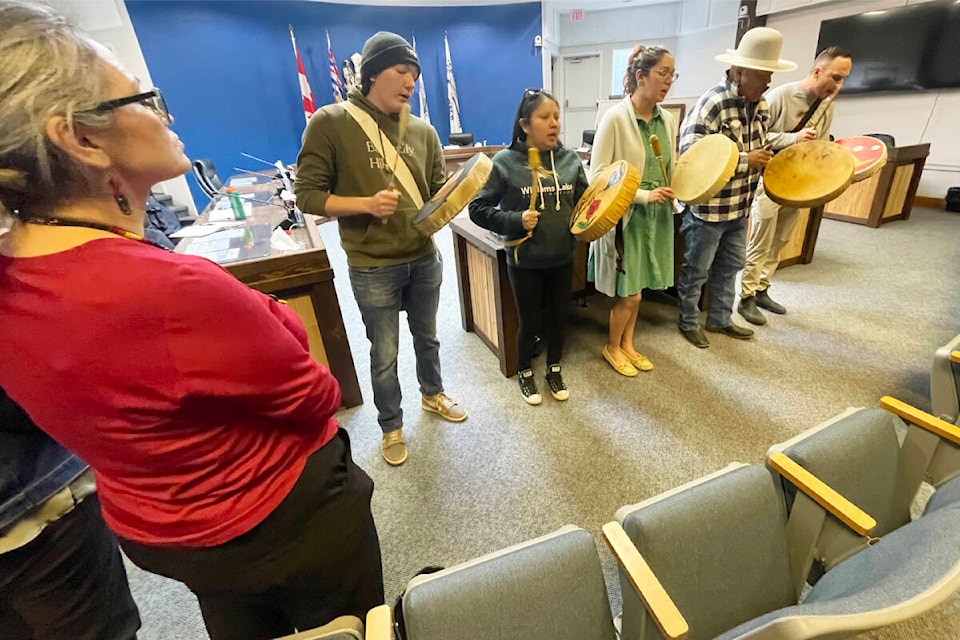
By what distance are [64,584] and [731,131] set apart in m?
2.73

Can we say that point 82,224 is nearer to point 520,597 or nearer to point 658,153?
point 520,597

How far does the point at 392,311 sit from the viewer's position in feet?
5.53

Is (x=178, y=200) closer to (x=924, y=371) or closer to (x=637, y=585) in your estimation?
(x=637, y=585)

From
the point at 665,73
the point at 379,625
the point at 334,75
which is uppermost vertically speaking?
the point at 334,75

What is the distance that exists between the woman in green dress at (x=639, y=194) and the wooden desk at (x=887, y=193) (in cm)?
360

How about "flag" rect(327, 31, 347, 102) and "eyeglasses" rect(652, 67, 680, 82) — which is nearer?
"eyeglasses" rect(652, 67, 680, 82)

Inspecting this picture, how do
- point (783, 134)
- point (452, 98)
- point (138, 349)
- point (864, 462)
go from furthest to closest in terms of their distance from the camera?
point (452, 98)
point (783, 134)
point (864, 462)
point (138, 349)

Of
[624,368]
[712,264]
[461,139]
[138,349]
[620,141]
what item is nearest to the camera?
[138,349]

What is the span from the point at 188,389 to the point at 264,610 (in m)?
0.53

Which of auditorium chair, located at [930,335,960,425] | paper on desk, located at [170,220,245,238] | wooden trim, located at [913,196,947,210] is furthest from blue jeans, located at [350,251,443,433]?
wooden trim, located at [913,196,947,210]

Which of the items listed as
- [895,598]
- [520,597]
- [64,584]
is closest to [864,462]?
[895,598]

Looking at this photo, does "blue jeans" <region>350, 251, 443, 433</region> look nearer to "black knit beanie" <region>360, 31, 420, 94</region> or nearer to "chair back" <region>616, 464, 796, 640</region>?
"black knit beanie" <region>360, 31, 420, 94</region>

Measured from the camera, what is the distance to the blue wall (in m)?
5.73

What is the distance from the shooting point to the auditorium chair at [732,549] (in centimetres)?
84
